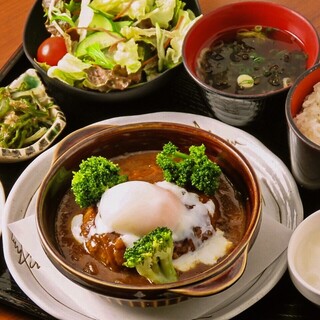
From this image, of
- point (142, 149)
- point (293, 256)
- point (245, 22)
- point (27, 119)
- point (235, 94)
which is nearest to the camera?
point (293, 256)

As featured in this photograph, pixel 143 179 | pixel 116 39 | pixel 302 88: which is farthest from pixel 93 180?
pixel 116 39

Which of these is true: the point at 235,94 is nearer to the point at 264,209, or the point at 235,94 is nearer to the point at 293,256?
the point at 264,209

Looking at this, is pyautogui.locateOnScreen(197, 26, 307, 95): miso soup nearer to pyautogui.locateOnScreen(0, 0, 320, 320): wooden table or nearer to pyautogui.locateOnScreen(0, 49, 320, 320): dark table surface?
pyautogui.locateOnScreen(0, 49, 320, 320): dark table surface

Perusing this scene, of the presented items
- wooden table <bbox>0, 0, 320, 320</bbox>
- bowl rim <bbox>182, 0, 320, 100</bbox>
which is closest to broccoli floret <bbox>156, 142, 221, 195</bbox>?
bowl rim <bbox>182, 0, 320, 100</bbox>

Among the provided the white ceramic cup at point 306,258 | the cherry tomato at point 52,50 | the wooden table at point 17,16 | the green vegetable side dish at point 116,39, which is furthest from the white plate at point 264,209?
the wooden table at point 17,16

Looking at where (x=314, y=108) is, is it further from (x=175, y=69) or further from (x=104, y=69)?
(x=104, y=69)

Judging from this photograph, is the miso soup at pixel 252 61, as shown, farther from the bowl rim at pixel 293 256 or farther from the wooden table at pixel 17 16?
the bowl rim at pixel 293 256

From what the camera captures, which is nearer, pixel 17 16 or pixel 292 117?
pixel 292 117
